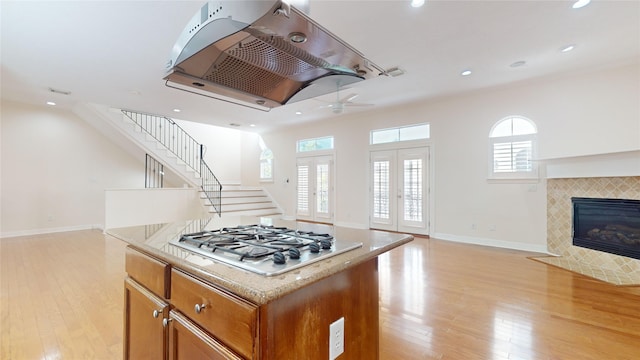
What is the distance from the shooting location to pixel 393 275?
354 cm

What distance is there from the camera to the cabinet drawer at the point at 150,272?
117 centimetres

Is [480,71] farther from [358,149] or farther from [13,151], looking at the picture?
[13,151]

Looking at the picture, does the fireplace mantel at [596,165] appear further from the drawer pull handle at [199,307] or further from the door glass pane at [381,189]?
the drawer pull handle at [199,307]

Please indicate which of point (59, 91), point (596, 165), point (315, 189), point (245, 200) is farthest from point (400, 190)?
point (59, 91)

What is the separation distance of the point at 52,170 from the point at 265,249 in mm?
8400

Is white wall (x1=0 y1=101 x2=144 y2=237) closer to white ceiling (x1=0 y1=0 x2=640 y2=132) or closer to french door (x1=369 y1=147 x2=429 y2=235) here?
white ceiling (x1=0 y1=0 x2=640 y2=132)

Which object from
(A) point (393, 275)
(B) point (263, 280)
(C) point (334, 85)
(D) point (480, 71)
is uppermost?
(D) point (480, 71)

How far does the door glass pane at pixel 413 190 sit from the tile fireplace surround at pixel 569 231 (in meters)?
2.19

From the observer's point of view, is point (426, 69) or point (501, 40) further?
point (426, 69)

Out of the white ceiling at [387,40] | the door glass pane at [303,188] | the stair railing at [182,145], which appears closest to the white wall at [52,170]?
the stair railing at [182,145]

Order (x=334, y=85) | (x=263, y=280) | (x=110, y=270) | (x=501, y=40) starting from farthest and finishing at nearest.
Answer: (x=110, y=270) → (x=501, y=40) → (x=334, y=85) → (x=263, y=280)

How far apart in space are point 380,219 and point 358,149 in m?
1.85

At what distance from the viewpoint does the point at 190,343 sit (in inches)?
40.8

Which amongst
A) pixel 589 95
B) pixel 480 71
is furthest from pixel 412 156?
pixel 589 95
